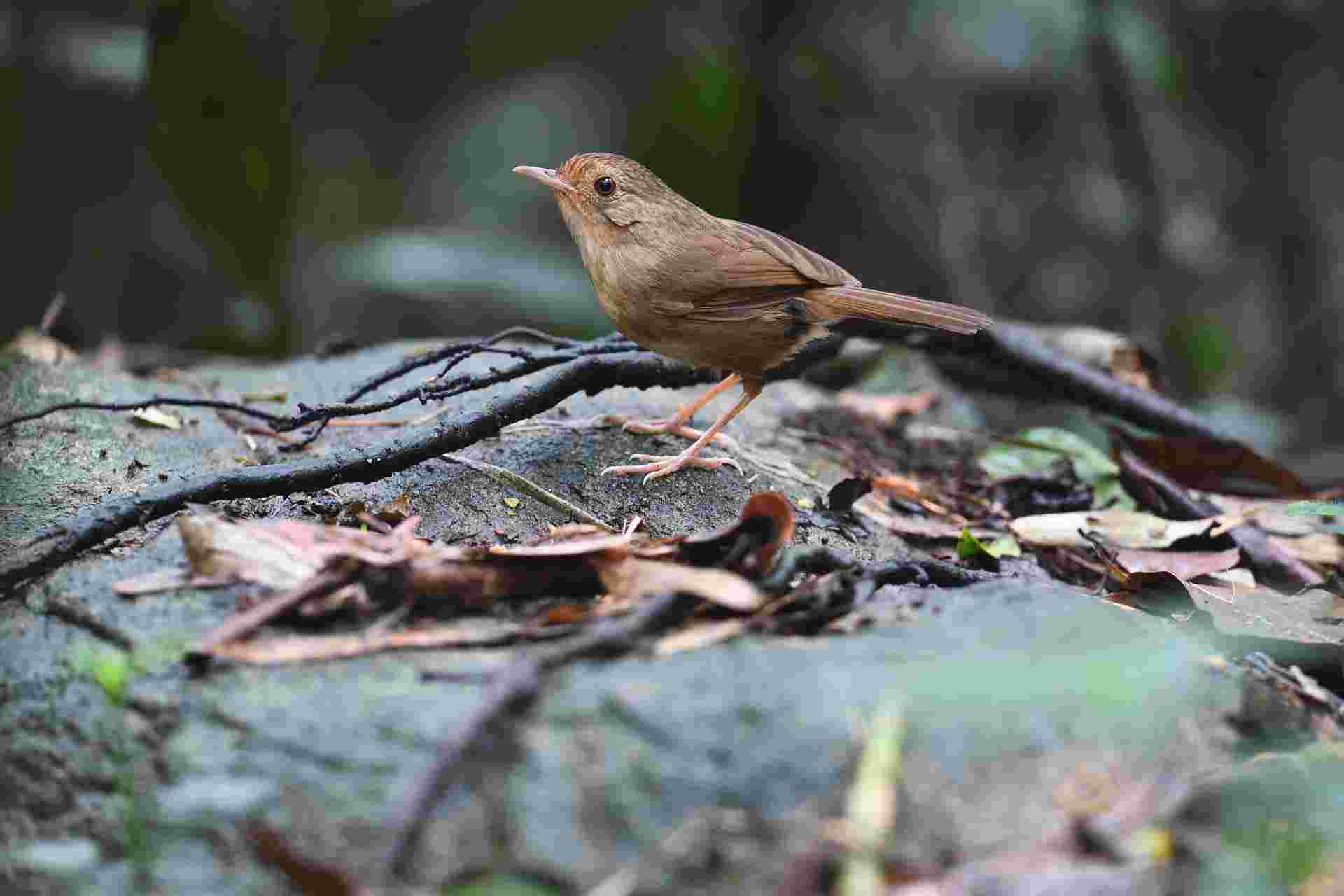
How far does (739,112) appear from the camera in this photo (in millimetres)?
6812

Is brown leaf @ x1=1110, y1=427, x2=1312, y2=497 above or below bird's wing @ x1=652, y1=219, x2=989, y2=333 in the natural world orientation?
below

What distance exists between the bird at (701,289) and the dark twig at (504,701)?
1698 millimetres

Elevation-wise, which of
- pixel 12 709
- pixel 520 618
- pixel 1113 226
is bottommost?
pixel 12 709

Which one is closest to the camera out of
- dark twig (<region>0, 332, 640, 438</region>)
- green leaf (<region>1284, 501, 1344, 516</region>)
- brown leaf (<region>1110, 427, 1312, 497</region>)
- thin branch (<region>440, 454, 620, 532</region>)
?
dark twig (<region>0, 332, 640, 438</region>)

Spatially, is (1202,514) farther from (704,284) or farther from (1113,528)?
(704,284)

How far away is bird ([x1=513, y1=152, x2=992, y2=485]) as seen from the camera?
4051 millimetres

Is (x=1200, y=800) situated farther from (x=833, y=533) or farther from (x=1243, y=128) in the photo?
(x=1243, y=128)

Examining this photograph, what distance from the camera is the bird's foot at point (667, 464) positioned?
3.69 metres

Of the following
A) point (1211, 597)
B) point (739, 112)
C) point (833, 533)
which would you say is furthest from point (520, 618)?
point (739, 112)

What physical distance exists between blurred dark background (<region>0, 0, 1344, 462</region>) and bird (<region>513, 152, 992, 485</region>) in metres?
2.33

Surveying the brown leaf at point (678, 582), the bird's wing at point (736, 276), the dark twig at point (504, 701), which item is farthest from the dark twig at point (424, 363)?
the dark twig at point (504, 701)

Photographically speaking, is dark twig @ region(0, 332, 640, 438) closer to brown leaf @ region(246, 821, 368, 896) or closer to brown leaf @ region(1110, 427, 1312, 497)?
brown leaf @ region(246, 821, 368, 896)

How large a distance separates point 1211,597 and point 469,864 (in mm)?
2575

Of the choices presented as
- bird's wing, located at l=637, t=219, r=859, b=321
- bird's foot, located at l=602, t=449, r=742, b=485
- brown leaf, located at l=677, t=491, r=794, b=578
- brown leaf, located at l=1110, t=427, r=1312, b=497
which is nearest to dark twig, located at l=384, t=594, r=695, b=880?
brown leaf, located at l=677, t=491, r=794, b=578
